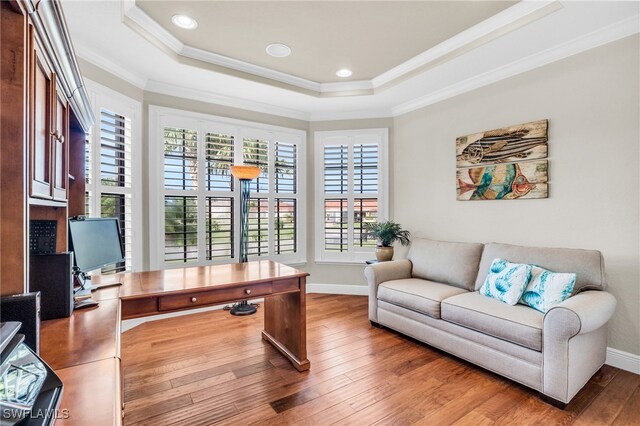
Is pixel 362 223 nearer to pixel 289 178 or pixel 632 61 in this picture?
pixel 289 178

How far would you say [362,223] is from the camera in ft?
14.5

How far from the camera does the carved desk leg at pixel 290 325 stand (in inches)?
95.8

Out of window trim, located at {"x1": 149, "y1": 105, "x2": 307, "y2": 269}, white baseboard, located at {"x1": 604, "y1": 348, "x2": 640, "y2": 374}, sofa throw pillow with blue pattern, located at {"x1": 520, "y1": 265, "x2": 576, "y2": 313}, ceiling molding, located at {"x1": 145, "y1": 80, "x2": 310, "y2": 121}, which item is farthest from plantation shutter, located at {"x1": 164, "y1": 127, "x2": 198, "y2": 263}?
white baseboard, located at {"x1": 604, "y1": 348, "x2": 640, "y2": 374}

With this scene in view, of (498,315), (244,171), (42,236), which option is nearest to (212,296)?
Result: (42,236)

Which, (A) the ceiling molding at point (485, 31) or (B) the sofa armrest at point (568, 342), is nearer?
(B) the sofa armrest at point (568, 342)

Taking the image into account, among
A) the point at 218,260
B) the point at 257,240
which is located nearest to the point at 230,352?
the point at 218,260

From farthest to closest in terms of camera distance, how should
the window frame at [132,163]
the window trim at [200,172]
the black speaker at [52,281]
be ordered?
1. the window trim at [200,172]
2. the window frame at [132,163]
3. the black speaker at [52,281]

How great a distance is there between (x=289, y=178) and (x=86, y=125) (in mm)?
2562

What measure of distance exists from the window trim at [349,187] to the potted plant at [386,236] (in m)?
0.40

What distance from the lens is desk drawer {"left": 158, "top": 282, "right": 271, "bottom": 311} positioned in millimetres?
1931

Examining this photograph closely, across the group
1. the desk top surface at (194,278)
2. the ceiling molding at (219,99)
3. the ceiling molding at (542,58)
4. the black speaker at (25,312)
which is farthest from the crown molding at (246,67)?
the black speaker at (25,312)

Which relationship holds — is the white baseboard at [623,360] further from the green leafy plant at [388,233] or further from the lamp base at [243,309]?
the lamp base at [243,309]

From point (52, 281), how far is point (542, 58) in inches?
158

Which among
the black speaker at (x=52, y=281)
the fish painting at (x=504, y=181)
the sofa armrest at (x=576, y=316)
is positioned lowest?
the sofa armrest at (x=576, y=316)
